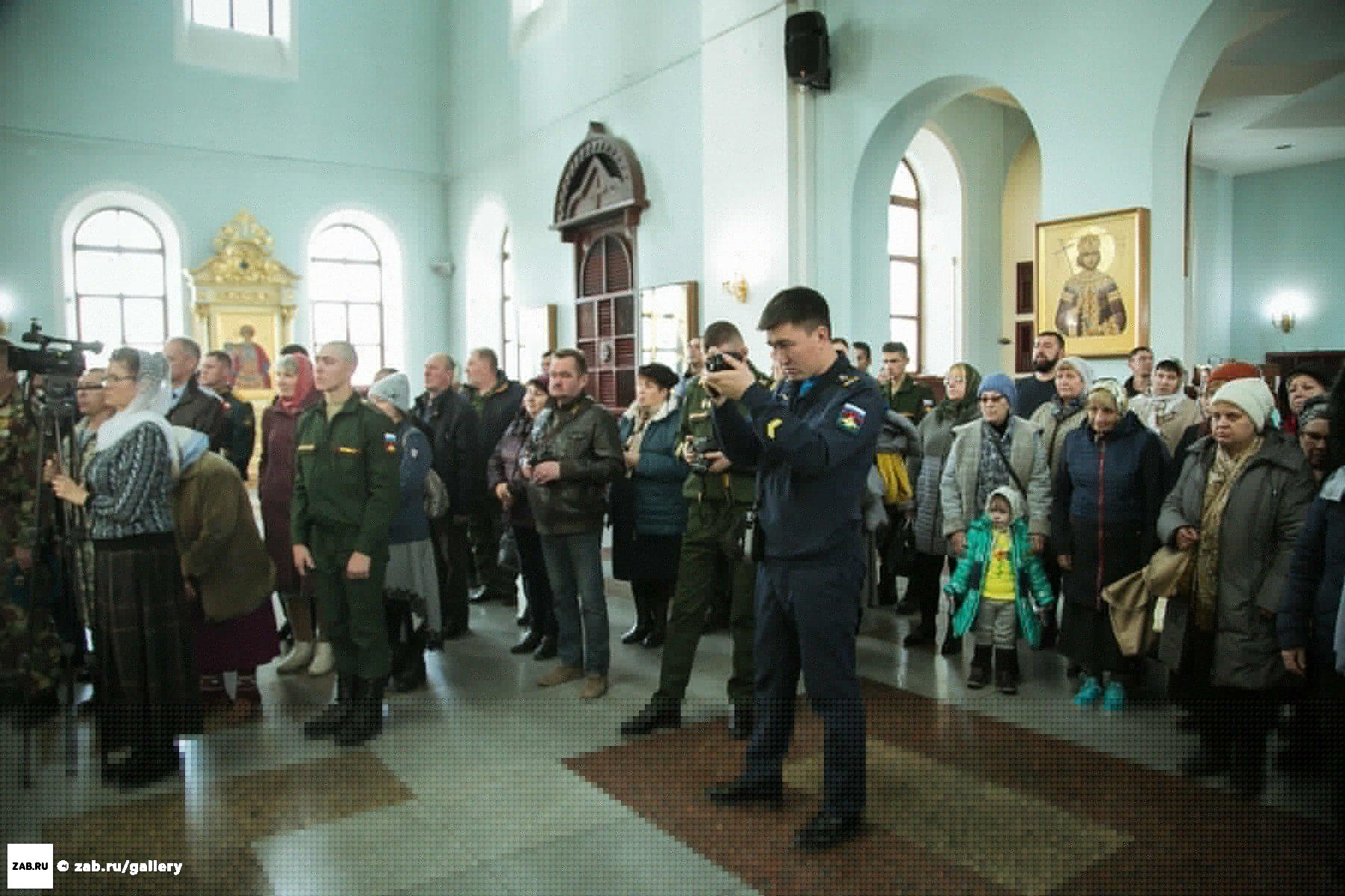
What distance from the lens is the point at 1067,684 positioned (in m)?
4.45

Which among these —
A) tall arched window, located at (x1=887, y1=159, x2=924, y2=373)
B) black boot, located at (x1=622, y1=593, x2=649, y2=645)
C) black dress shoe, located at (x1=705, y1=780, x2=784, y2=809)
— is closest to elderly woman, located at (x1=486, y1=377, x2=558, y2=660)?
black boot, located at (x1=622, y1=593, x2=649, y2=645)

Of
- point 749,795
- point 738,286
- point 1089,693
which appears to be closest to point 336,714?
point 749,795

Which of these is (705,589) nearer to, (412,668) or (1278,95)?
(412,668)

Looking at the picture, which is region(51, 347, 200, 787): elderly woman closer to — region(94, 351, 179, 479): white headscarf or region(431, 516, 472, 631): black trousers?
region(94, 351, 179, 479): white headscarf

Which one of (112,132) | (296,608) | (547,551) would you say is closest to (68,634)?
(296,608)

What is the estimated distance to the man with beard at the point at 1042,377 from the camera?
5.90 m

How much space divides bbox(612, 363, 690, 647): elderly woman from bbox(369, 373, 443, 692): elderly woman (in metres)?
1.01

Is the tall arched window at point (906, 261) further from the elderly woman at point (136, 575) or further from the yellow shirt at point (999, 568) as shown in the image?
the elderly woman at point (136, 575)

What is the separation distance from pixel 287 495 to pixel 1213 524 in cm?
413

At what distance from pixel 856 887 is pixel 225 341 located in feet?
45.9

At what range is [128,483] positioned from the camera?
3344 millimetres

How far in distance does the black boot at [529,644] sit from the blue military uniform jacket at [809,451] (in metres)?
2.48

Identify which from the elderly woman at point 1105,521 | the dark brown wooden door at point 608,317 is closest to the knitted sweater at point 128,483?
the elderly woman at point 1105,521

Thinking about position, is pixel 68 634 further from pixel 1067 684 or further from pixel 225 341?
pixel 225 341
